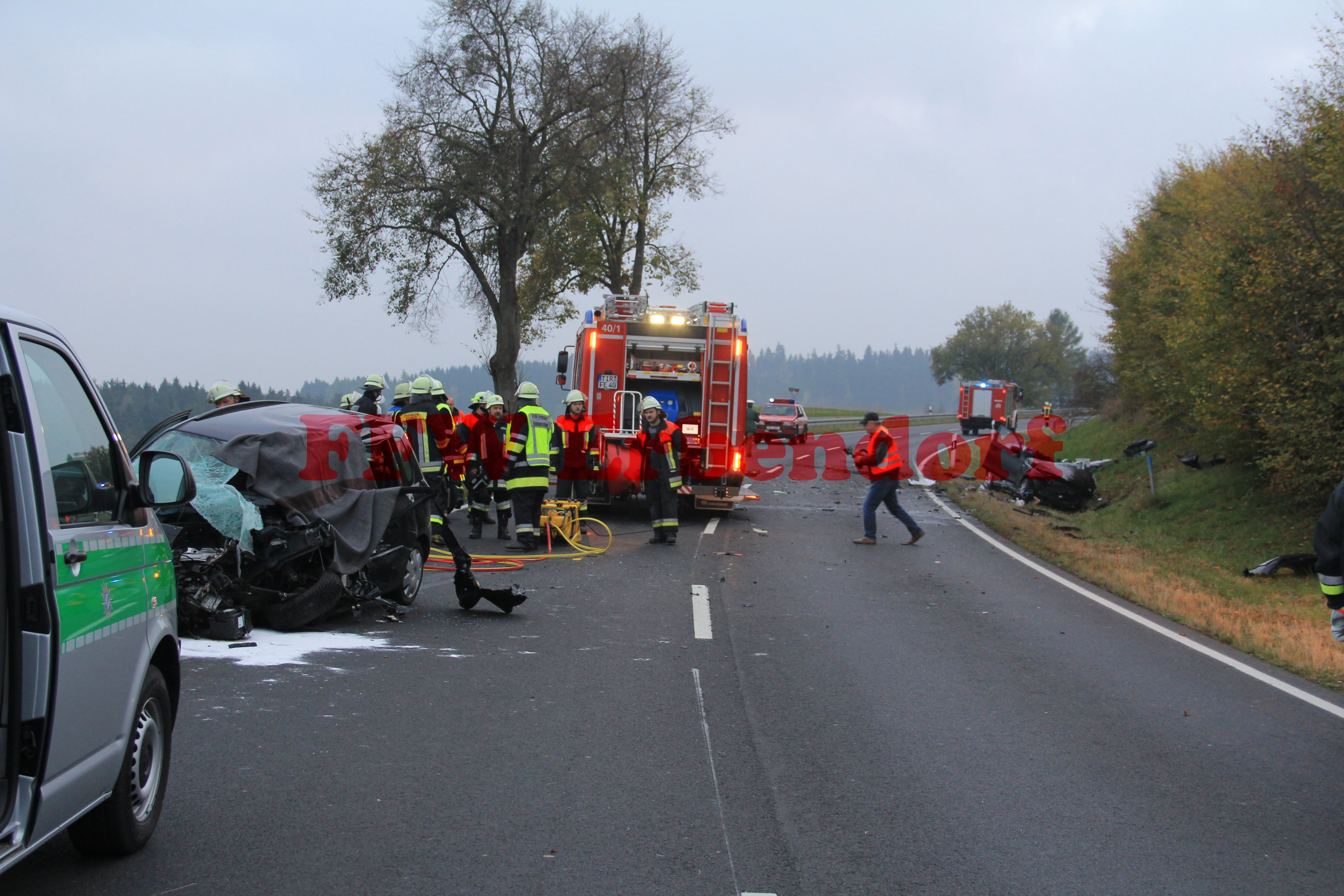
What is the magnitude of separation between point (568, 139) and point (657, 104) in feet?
23.4

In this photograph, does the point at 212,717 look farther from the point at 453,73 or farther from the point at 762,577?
the point at 453,73

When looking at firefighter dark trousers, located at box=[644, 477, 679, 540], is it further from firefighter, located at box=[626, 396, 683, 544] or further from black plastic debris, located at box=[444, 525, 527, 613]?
black plastic debris, located at box=[444, 525, 527, 613]

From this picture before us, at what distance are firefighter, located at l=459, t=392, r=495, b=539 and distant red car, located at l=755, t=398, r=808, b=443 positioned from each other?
24669 millimetres

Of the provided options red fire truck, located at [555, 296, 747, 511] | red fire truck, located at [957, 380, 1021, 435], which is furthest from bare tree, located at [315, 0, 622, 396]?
red fire truck, located at [957, 380, 1021, 435]

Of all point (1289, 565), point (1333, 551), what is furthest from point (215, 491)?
point (1289, 565)

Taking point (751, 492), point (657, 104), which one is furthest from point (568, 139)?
point (751, 492)

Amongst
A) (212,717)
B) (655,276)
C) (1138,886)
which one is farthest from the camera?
(655,276)

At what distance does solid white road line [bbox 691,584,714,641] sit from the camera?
8227mm

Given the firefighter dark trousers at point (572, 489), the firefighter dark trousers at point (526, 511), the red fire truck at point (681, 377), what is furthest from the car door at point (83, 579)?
the red fire truck at point (681, 377)

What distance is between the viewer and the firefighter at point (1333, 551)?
514cm

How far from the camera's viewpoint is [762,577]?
1136cm

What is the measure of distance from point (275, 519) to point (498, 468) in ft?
21.7

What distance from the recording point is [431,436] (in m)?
12.3

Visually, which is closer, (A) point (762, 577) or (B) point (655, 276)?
(A) point (762, 577)
